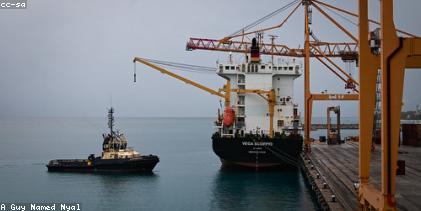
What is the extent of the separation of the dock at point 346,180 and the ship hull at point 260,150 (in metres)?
2.10

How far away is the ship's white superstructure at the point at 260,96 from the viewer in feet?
160

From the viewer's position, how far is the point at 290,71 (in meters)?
51.3

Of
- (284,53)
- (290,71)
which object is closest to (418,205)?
(290,71)

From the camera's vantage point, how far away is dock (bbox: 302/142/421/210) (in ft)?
66.9

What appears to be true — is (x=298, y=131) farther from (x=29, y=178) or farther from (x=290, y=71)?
(x=29, y=178)

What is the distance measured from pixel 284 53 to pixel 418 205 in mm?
41837

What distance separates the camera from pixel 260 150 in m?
44.7

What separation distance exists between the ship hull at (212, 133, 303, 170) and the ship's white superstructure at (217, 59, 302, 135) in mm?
2661

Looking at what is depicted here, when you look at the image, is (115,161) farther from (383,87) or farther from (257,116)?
(383,87)

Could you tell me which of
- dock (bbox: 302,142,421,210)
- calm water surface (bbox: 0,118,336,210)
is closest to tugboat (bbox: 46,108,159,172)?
calm water surface (bbox: 0,118,336,210)

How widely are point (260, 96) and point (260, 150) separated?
727cm

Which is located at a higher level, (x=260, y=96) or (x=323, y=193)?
(x=260, y=96)

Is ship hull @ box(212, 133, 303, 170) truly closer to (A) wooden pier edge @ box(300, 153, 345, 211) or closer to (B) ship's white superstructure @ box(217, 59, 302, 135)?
(B) ship's white superstructure @ box(217, 59, 302, 135)

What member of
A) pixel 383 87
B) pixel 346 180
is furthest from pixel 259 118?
pixel 383 87
